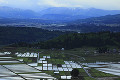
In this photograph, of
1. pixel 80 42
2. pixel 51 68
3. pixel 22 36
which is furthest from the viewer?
pixel 22 36

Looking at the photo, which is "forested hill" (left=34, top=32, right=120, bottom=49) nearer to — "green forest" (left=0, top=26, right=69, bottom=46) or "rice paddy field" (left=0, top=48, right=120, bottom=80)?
"rice paddy field" (left=0, top=48, right=120, bottom=80)

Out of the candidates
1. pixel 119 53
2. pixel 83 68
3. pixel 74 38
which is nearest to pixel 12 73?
pixel 83 68

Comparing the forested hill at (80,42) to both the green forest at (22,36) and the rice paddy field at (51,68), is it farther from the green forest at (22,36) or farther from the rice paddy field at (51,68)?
the green forest at (22,36)

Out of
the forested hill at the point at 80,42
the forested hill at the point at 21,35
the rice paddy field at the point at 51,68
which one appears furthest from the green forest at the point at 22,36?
the rice paddy field at the point at 51,68

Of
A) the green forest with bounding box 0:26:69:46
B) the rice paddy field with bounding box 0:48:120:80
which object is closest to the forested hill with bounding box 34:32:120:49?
the rice paddy field with bounding box 0:48:120:80

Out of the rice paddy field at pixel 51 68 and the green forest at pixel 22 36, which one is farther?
the green forest at pixel 22 36

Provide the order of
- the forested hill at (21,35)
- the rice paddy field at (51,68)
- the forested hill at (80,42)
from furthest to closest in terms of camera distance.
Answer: the forested hill at (21,35) < the forested hill at (80,42) < the rice paddy field at (51,68)

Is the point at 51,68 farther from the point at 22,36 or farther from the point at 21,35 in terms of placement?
the point at 21,35

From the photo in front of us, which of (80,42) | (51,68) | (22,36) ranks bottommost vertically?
(51,68)

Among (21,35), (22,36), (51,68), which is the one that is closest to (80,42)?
(51,68)

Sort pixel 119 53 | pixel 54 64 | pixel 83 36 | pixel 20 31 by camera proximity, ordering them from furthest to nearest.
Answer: pixel 20 31, pixel 83 36, pixel 119 53, pixel 54 64

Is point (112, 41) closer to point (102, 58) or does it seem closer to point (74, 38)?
point (74, 38)
